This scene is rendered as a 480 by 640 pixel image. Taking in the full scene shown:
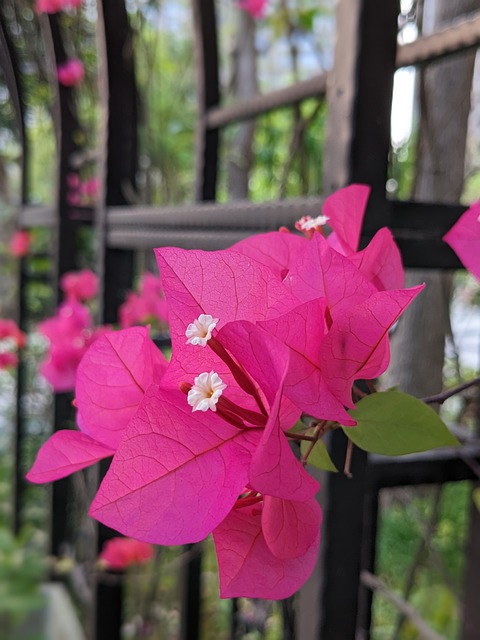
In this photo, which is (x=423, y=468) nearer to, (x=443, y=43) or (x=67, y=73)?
(x=443, y=43)

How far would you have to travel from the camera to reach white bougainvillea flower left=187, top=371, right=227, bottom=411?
21cm

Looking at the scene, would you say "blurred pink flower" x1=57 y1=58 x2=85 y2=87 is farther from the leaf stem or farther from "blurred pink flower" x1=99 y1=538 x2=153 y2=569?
the leaf stem

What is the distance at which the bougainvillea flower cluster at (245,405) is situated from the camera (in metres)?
0.21

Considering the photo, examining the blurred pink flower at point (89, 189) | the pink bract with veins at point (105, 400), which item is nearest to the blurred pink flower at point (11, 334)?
the blurred pink flower at point (89, 189)

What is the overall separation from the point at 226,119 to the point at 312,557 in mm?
822

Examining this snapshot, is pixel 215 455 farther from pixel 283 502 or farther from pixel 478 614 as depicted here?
pixel 478 614

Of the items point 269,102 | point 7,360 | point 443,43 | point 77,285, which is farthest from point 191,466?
point 7,360

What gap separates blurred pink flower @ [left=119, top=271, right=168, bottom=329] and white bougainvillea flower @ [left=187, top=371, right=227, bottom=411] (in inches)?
31.9

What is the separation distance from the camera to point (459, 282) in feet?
7.14

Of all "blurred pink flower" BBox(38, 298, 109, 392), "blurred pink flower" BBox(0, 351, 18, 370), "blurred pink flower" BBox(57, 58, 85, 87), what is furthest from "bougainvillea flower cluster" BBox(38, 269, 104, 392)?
"blurred pink flower" BBox(0, 351, 18, 370)

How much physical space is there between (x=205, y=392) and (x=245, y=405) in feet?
0.09

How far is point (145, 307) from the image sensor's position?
1.09 meters

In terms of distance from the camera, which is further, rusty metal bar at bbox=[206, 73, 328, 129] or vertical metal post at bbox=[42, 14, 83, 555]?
vertical metal post at bbox=[42, 14, 83, 555]

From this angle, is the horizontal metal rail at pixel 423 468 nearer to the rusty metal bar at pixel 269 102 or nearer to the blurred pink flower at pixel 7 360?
the rusty metal bar at pixel 269 102
